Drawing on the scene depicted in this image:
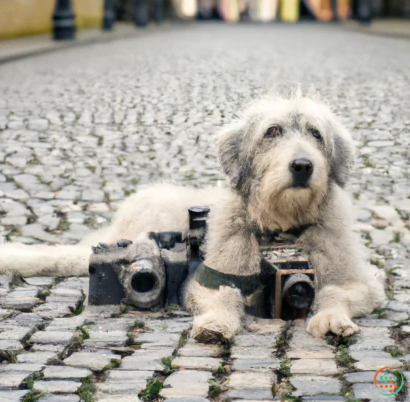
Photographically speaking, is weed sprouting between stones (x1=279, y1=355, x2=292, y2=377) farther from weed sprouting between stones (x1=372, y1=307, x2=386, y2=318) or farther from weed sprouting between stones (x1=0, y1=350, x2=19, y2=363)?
Result: weed sprouting between stones (x1=0, y1=350, x2=19, y2=363)

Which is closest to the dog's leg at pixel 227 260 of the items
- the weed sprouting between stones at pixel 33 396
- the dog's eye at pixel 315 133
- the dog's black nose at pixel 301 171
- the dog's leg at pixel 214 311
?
the dog's leg at pixel 214 311

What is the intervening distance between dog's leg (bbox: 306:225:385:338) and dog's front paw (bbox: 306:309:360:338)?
0.16 m

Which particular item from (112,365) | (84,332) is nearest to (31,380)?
(112,365)

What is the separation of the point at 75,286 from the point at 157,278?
0.80 meters

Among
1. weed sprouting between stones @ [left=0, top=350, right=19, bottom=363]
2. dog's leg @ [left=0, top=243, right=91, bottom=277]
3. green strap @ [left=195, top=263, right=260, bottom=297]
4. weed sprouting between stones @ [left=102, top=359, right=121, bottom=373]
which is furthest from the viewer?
dog's leg @ [left=0, top=243, right=91, bottom=277]

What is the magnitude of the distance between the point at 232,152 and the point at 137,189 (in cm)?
290

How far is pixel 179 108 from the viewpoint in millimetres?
12055

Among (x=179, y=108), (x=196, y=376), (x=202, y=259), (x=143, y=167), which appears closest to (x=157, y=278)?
(x=202, y=259)

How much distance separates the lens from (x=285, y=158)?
14.5 ft

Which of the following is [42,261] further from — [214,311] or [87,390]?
[87,390]

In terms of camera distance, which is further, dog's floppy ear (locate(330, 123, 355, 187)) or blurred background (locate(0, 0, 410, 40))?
blurred background (locate(0, 0, 410, 40))

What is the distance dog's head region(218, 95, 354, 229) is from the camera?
14.6ft

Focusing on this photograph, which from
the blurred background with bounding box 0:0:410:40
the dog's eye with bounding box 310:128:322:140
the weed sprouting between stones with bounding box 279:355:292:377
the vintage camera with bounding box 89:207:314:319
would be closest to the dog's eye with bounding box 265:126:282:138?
the dog's eye with bounding box 310:128:322:140

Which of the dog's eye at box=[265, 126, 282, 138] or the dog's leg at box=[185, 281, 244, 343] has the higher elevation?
the dog's eye at box=[265, 126, 282, 138]
